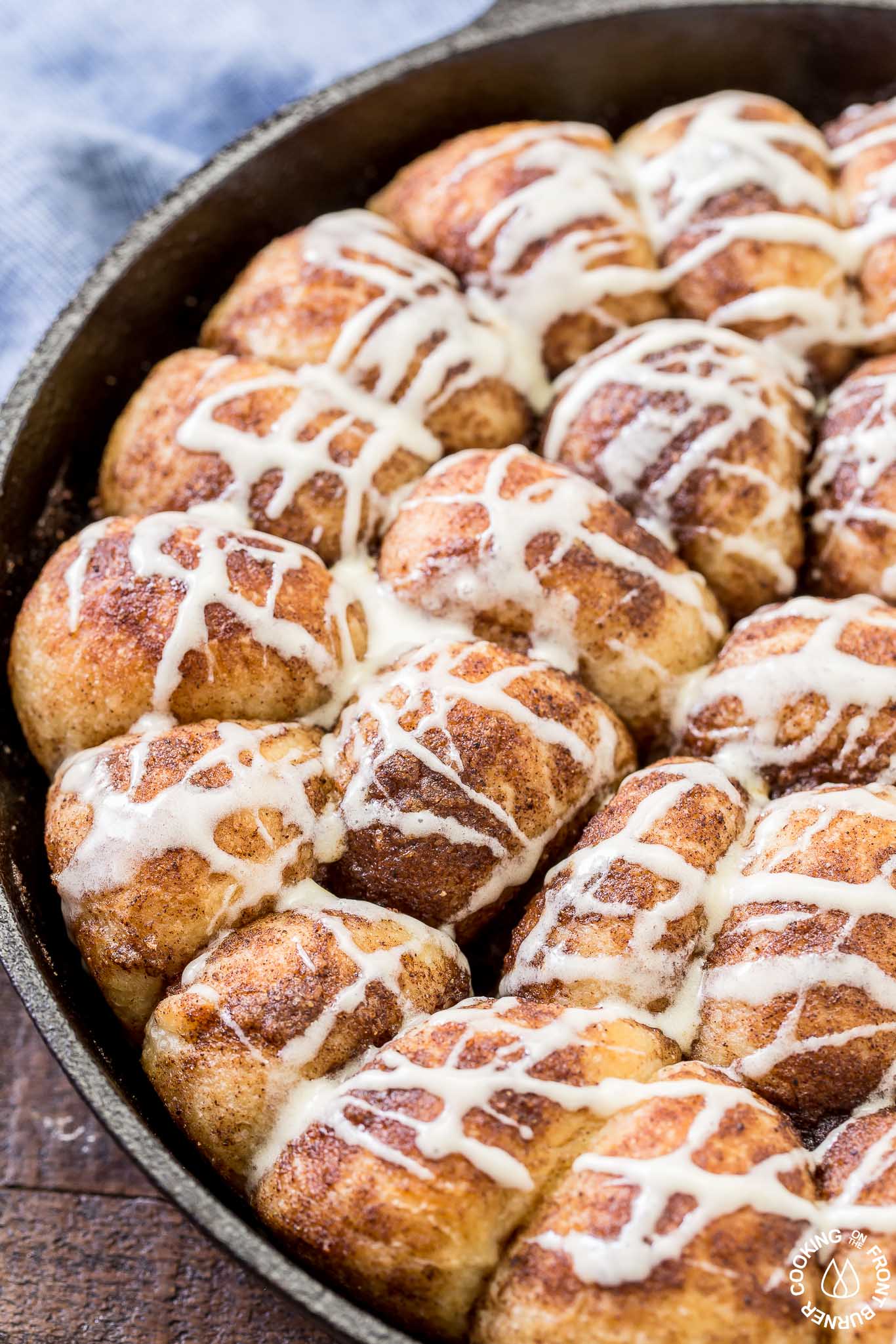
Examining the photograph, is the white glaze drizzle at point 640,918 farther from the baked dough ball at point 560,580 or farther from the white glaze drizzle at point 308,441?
the white glaze drizzle at point 308,441

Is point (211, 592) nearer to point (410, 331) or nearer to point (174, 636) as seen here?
point (174, 636)

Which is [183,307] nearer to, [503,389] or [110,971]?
[503,389]

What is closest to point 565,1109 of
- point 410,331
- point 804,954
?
point 804,954

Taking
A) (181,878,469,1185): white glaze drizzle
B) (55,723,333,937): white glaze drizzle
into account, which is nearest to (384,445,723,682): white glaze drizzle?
(55,723,333,937): white glaze drizzle

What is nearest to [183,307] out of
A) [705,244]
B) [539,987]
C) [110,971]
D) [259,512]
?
[259,512]

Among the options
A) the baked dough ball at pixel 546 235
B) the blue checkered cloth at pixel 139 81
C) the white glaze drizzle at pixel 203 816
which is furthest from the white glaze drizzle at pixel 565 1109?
the blue checkered cloth at pixel 139 81

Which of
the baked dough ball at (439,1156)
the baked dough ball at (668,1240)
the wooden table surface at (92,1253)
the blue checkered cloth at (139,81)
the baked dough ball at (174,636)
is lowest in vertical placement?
the wooden table surface at (92,1253)

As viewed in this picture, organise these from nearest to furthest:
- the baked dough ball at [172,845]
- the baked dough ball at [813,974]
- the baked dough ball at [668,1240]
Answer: the baked dough ball at [668,1240] → the baked dough ball at [813,974] → the baked dough ball at [172,845]

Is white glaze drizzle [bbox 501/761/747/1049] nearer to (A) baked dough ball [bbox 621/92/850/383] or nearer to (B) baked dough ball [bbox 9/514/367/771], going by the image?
(B) baked dough ball [bbox 9/514/367/771]
